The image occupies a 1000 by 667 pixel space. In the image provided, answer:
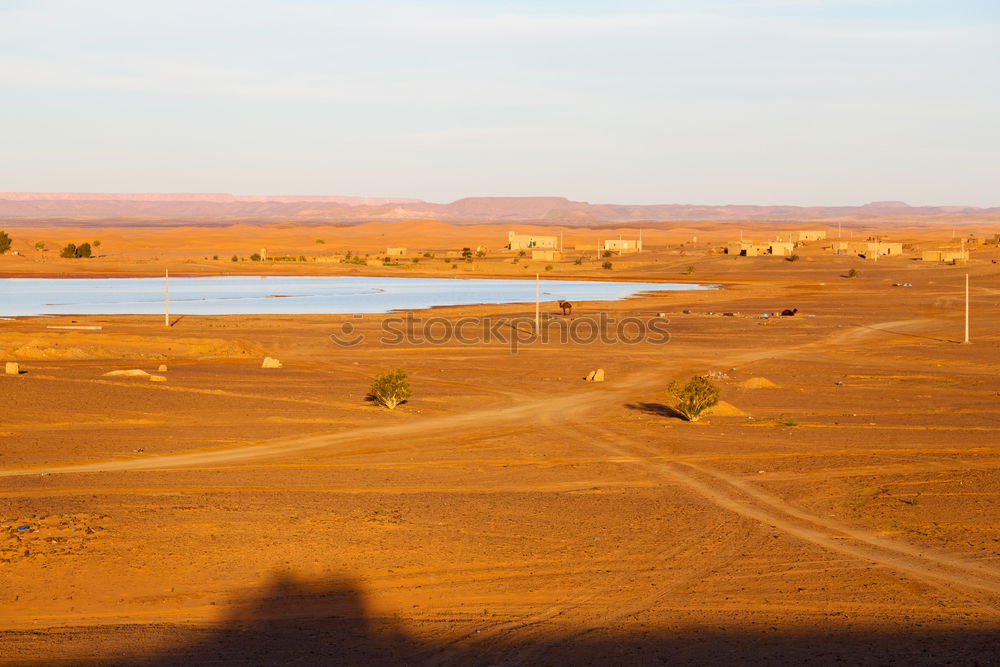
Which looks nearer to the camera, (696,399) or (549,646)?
(549,646)

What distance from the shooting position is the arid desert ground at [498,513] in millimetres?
9219

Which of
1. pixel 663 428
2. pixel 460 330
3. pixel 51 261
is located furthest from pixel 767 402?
pixel 51 261

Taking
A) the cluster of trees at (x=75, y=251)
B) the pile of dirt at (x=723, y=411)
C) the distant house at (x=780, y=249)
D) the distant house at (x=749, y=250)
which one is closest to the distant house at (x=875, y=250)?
the distant house at (x=780, y=249)

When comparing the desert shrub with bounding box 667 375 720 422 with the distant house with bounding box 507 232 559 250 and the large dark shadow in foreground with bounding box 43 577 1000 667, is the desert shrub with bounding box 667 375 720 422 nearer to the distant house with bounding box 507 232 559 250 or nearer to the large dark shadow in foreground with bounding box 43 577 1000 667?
the large dark shadow in foreground with bounding box 43 577 1000 667

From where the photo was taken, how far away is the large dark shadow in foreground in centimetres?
855

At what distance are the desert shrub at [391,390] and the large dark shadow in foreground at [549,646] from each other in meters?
14.2

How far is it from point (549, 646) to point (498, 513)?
4854mm

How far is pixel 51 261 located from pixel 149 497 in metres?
88.7

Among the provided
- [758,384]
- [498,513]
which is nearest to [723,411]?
[758,384]

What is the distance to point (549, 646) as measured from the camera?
891cm

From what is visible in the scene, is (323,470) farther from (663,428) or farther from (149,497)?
(663,428)

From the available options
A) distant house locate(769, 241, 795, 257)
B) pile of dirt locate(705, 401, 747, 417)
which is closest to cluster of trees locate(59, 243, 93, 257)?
distant house locate(769, 241, 795, 257)

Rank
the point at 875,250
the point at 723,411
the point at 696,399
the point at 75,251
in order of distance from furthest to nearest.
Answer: the point at 75,251 → the point at 875,250 → the point at 723,411 → the point at 696,399

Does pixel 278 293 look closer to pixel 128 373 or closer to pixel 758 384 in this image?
pixel 128 373
